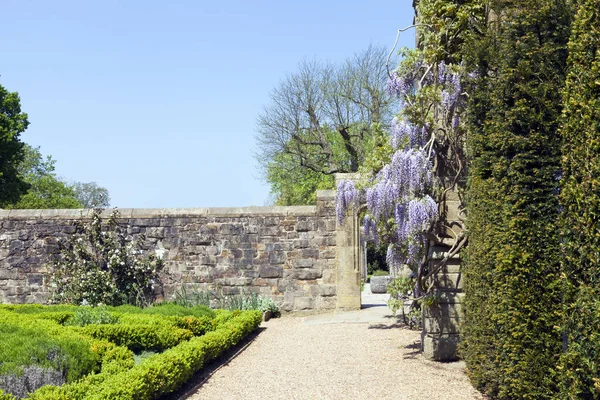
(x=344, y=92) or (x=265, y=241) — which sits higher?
(x=344, y=92)

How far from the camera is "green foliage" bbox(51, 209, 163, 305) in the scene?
13.6 meters

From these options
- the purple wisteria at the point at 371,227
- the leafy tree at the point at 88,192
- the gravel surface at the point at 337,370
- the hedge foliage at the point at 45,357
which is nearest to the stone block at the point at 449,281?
the gravel surface at the point at 337,370

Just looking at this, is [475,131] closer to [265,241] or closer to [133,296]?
[265,241]

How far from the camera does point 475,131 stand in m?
6.81

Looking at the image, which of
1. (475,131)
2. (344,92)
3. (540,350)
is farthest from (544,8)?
(344,92)

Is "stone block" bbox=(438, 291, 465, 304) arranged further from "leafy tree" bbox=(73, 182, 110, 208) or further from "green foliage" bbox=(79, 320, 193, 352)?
"leafy tree" bbox=(73, 182, 110, 208)

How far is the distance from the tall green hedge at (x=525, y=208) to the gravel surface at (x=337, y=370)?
3.32 ft

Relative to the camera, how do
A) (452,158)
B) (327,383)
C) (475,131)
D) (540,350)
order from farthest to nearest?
(452,158) → (327,383) → (475,131) → (540,350)

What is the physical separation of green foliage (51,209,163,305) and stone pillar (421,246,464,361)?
273 inches

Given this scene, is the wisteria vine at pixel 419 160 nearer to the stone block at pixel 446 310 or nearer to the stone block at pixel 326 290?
the stone block at pixel 446 310

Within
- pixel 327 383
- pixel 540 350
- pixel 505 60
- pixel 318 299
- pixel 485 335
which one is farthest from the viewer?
pixel 318 299

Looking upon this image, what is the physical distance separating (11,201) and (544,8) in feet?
87.4

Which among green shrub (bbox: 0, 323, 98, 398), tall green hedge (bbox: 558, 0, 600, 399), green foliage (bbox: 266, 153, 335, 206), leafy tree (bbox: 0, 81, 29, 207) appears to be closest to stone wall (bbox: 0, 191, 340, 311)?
green shrub (bbox: 0, 323, 98, 398)

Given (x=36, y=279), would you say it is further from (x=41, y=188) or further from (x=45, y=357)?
(x=41, y=188)
